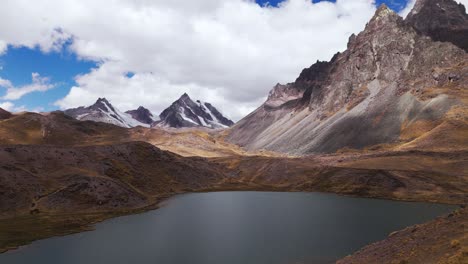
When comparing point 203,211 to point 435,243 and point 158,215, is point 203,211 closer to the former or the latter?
point 158,215

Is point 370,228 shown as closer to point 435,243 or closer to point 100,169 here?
point 435,243

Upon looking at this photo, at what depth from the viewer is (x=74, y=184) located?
11450cm

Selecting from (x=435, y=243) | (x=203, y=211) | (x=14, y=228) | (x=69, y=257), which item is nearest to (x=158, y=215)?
(x=203, y=211)

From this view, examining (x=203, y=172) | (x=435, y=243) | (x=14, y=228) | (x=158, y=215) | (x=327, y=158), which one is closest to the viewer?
(x=435, y=243)

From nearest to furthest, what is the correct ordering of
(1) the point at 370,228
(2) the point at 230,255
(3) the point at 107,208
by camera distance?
A: (2) the point at 230,255
(1) the point at 370,228
(3) the point at 107,208

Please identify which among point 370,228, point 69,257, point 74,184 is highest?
point 74,184

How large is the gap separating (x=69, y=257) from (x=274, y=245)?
32476mm

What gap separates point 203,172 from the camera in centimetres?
18300

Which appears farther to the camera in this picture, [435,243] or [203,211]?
[203,211]

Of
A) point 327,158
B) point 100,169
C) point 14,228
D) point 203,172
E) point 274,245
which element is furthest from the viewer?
point 327,158

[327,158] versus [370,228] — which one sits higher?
[327,158]

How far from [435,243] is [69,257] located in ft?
170

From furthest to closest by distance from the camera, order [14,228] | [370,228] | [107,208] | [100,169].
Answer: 1. [100,169]
2. [107,208]
3. [14,228]
4. [370,228]

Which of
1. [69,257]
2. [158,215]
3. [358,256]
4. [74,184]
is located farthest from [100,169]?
[358,256]
